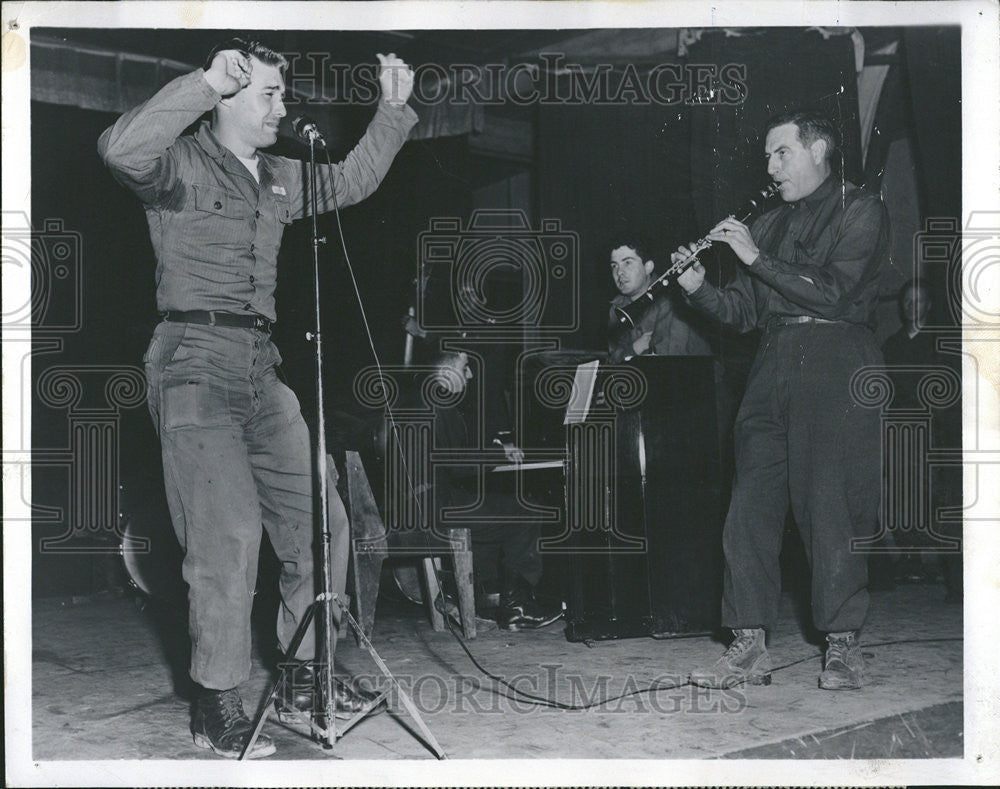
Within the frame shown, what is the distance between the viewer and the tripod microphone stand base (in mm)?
2660

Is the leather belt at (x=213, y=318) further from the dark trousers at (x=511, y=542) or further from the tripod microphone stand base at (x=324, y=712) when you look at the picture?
the dark trousers at (x=511, y=542)

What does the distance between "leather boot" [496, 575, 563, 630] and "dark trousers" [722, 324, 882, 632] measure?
41.9 inches

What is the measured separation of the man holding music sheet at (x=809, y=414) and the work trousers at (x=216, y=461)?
1.57 m

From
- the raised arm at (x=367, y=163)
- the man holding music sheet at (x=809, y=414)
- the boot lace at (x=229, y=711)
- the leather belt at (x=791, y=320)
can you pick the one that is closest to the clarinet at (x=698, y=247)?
the man holding music sheet at (x=809, y=414)

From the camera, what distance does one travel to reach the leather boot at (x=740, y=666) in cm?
335

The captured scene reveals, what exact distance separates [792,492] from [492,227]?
3.91 metres

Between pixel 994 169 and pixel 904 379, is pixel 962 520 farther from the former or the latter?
pixel 904 379

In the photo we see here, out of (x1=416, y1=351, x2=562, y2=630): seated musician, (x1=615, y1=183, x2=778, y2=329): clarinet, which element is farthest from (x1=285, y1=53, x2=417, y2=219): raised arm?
(x1=416, y1=351, x2=562, y2=630): seated musician

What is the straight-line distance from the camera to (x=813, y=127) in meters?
3.52

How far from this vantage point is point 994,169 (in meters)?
3.09

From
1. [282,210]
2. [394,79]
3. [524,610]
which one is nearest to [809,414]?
[524,610]

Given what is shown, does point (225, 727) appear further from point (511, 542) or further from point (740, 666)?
point (511, 542)

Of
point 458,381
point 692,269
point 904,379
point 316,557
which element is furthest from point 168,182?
point 904,379

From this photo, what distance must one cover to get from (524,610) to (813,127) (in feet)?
7.54
